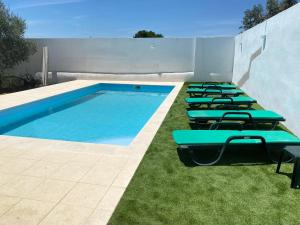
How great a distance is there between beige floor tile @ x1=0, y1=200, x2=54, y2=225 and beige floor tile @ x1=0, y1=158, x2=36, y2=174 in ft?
3.05

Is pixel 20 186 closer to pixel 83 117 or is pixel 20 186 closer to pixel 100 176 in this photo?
pixel 100 176

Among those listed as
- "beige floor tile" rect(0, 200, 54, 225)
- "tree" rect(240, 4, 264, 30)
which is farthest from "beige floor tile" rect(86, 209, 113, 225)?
"tree" rect(240, 4, 264, 30)

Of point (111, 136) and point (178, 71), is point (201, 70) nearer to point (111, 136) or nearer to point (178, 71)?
point (178, 71)

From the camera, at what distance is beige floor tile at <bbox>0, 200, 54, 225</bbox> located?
2795 millimetres

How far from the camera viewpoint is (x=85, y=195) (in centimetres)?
330

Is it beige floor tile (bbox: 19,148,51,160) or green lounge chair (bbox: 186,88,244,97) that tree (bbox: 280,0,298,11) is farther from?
beige floor tile (bbox: 19,148,51,160)

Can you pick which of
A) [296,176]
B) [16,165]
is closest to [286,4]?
[296,176]

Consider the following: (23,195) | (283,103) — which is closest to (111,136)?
(23,195)

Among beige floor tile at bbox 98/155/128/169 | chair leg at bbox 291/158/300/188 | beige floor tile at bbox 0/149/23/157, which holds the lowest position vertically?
beige floor tile at bbox 0/149/23/157

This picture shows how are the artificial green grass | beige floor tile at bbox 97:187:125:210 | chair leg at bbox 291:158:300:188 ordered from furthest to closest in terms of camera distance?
chair leg at bbox 291:158:300:188
beige floor tile at bbox 97:187:125:210
the artificial green grass

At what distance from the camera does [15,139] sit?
A: 531 cm

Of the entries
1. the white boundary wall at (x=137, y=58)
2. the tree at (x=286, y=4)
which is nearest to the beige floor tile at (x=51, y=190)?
the white boundary wall at (x=137, y=58)

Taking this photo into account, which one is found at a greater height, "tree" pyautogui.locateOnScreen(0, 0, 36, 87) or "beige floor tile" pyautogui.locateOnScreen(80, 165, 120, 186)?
"tree" pyautogui.locateOnScreen(0, 0, 36, 87)

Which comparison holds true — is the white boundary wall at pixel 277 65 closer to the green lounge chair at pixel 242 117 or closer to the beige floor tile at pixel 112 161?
the green lounge chair at pixel 242 117
